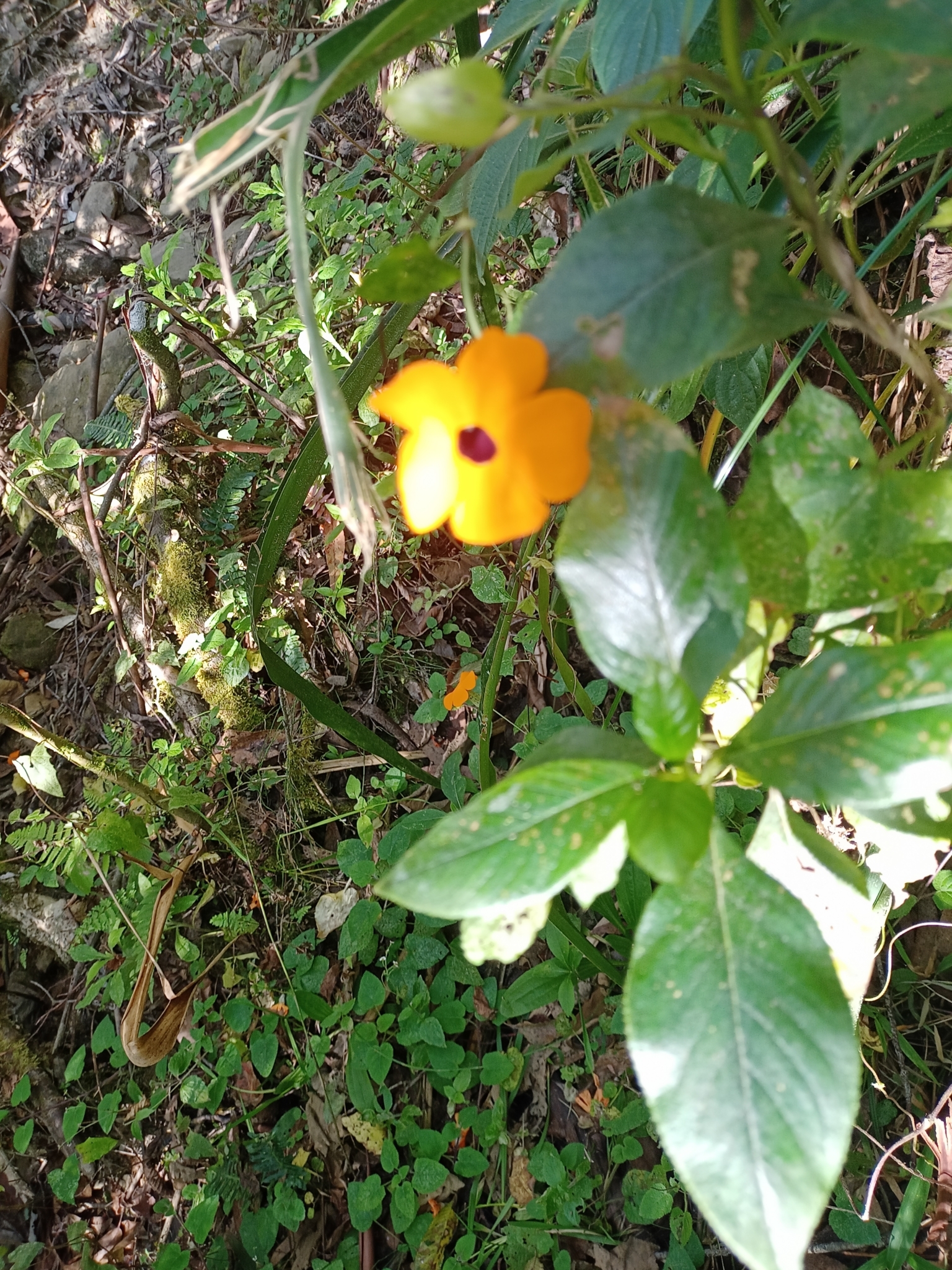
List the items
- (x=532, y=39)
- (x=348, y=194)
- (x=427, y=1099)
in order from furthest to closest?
(x=348, y=194) → (x=427, y=1099) → (x=532, y=39)

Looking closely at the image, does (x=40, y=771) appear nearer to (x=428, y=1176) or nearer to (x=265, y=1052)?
(x=265, y=1052)

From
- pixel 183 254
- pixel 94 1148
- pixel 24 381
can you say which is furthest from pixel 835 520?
pixel 24 381

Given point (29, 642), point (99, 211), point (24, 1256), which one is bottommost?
point (24, 1256)

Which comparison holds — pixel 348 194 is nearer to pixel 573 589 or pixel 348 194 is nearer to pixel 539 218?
pixel 539 218

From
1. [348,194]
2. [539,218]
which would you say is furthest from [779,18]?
[348,194]

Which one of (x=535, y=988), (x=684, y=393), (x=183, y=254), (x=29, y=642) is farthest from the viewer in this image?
(x=183, y=254)

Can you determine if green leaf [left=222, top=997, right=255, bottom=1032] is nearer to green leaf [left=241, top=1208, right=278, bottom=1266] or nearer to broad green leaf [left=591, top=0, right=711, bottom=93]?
green leaf [left=241, top=1208, right=278, bottom=1266]

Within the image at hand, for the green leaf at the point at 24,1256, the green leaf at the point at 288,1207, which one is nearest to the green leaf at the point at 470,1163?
the green leaf at the point at 288,1207
